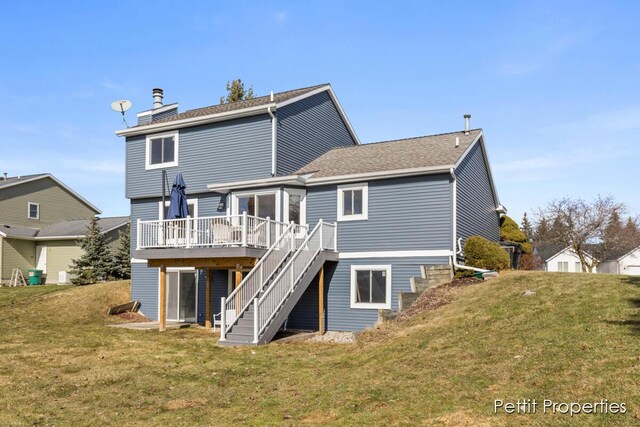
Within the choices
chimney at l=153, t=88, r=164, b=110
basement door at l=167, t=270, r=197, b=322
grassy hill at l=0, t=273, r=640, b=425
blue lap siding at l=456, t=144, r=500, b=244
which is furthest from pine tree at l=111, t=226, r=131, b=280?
blue lap siding at l=456, t=144, r=500, b=244

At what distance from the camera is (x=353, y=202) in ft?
69.2

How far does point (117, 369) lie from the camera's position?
41.7 feet

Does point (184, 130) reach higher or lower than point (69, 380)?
higher

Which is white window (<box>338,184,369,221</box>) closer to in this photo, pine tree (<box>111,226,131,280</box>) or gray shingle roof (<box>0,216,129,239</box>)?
pine tree (<box>111,226,131,280</box>)

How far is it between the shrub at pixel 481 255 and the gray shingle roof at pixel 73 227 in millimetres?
27951

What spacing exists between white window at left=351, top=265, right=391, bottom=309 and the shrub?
2.84 m

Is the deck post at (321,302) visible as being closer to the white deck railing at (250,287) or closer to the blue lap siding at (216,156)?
the white deck railing at (250,287)

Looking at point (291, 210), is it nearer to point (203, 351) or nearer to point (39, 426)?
point (203, 351)

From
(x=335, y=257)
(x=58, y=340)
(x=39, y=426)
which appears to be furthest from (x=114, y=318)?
(x=39, y=426)

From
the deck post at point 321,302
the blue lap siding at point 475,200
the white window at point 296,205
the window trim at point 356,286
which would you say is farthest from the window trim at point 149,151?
the blue lap siding at point 475,200

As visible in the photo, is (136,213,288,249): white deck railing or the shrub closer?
(136,213,288,249): white deck railing

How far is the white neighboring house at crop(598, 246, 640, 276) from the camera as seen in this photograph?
5362 cm

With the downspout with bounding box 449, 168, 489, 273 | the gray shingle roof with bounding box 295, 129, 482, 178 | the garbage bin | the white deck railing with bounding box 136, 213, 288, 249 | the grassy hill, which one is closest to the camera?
the grassy hill

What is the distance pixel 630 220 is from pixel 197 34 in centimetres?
5304
